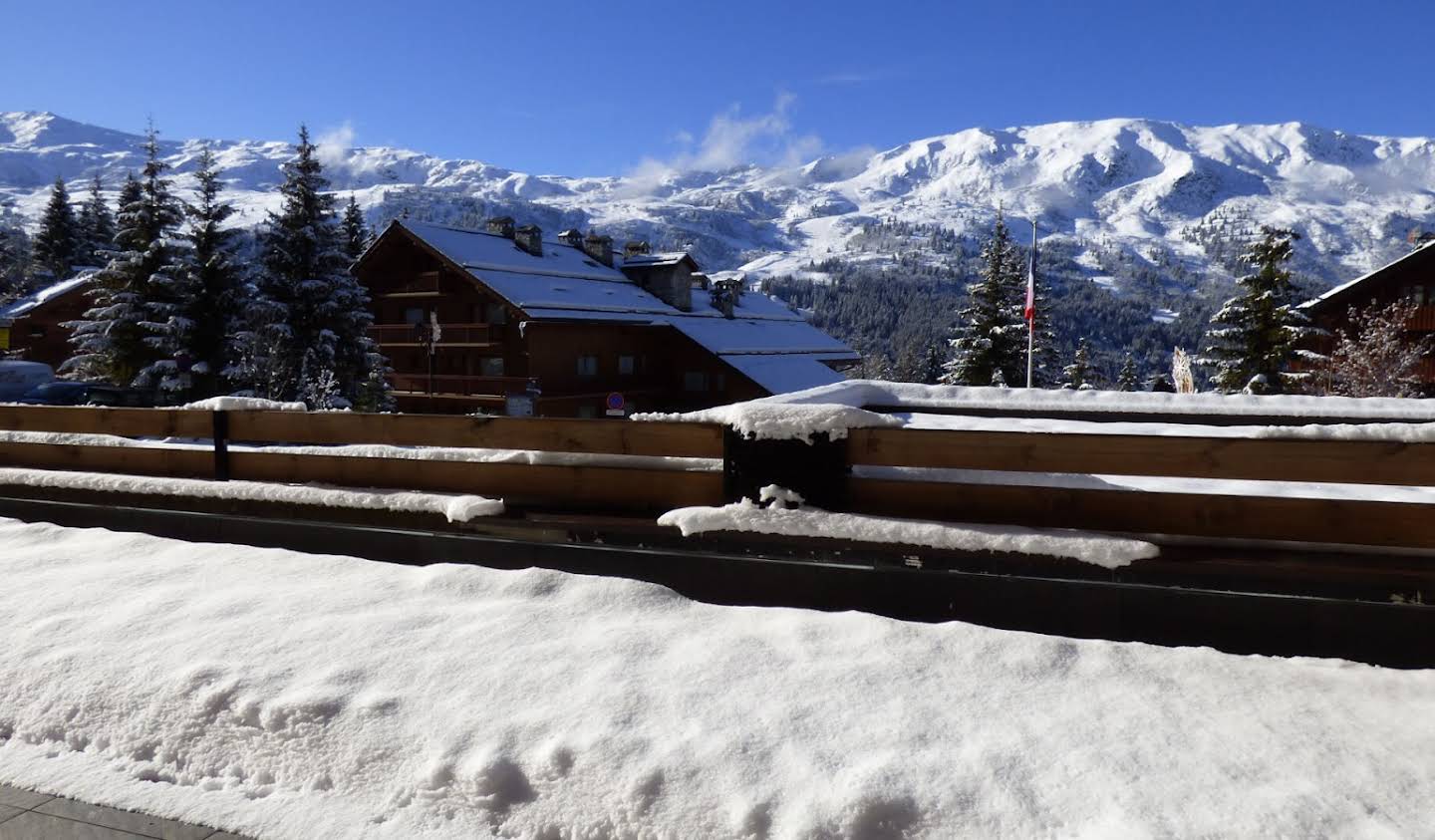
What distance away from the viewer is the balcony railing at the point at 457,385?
34594mm

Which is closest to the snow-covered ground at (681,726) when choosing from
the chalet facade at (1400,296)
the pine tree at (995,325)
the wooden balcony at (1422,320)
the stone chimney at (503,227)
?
the chalet facade at (1400,296)

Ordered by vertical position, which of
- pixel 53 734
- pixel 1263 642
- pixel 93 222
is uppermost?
pixel 93 222

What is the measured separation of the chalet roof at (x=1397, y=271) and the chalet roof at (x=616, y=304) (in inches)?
763

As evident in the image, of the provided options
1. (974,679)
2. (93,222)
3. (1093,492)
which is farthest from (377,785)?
(93,222)

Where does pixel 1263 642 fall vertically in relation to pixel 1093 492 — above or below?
below

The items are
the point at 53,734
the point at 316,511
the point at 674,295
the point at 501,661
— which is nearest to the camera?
the point at 53,734

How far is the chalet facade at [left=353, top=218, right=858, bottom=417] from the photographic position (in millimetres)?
34406

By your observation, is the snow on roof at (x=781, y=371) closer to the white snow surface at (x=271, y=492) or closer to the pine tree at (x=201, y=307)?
the pine tree at (x=201, y=307)

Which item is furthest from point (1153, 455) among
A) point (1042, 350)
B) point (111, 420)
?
point (1042, 350)

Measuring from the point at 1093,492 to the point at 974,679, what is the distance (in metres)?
1.14

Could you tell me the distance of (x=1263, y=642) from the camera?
3.48m

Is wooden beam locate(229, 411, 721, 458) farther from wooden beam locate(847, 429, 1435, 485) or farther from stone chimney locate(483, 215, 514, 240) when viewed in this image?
stone chimney locate(483, 215, 514, 240)

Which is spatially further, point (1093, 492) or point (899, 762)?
point (1093, 492)

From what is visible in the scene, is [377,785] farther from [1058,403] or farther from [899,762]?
[1058,403]
